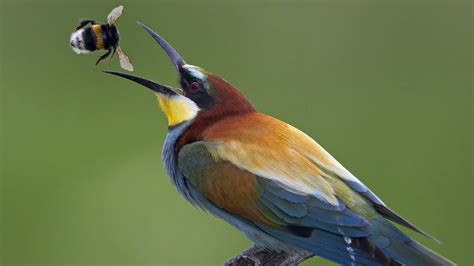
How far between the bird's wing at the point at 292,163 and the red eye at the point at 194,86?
238 millimetres

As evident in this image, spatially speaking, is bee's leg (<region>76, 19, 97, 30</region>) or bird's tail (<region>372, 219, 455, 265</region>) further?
bee's leg (<region>76, 19, 97, 30</region>)

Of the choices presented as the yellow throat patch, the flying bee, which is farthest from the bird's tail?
the flying bee

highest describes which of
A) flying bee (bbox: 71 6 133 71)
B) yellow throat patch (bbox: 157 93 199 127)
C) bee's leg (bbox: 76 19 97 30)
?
bee's leg (bbox: 76 19 97 30)

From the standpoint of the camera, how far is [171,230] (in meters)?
5.24

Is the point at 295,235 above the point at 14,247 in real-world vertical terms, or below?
above

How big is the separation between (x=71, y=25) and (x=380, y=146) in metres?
1.59

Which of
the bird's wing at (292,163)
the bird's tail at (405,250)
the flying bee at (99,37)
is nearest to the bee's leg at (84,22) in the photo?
the flying bee at (99,37)

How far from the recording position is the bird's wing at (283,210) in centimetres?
345

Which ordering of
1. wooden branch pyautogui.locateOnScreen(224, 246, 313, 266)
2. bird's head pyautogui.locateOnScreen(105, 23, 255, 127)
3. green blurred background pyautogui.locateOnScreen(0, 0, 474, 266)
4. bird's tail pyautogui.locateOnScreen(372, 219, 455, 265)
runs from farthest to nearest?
green blurred background pyautogui.locateOnScreen(0, 0, 474, 266) → bird's head pyautogui.locateOnScreen(105, 23, 255, 127) → wooden branch pyautogui.locateOnScreen(224, 246, 313, 266) → bird's tail pyautogui.locateOnScreen(372, 219, 455, 265)

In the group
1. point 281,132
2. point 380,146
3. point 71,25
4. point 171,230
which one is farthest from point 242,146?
point 71,25

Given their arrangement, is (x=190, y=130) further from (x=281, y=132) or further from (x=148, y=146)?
(x=148, y=146)

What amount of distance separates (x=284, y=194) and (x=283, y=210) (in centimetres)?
5

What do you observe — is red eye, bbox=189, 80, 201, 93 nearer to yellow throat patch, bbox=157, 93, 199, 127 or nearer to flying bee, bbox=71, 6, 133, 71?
yellow throat patch, bbox=157, 93, 199, 127

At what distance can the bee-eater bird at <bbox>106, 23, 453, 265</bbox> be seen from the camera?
11.3ft
